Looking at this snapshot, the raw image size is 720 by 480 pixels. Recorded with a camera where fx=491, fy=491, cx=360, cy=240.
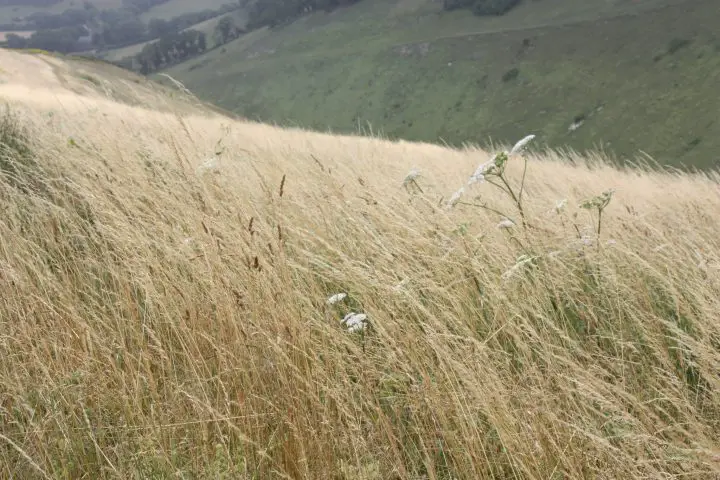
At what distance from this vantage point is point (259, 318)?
2.05 m

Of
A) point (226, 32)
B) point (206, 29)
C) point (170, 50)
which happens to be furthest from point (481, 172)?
point (206, 29)

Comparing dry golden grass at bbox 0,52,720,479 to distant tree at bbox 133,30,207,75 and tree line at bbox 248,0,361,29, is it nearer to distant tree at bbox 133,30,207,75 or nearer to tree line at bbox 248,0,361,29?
tree line at bbox 248,0,361,29

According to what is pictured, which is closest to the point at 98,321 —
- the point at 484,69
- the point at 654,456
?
the point at 654,456

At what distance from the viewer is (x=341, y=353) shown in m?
1.94

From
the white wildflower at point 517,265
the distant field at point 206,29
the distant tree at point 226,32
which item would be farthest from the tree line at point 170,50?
the white wildflower at point 517,265

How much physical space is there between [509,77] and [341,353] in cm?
7315

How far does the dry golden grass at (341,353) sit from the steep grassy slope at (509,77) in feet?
144

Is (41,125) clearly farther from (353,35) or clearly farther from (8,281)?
(353,35)

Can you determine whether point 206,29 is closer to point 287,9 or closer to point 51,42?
point 287,9

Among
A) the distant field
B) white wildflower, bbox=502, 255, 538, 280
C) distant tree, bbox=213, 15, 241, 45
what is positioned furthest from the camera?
the distant field

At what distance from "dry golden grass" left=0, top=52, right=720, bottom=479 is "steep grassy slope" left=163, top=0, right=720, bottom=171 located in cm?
4392

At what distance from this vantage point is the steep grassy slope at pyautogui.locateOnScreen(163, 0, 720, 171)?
50438 mm

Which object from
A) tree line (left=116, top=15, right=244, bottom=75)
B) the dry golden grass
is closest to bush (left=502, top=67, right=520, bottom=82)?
the dry golden grass

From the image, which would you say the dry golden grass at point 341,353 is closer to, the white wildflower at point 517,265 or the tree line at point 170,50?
the white wildflower at point 517,265
